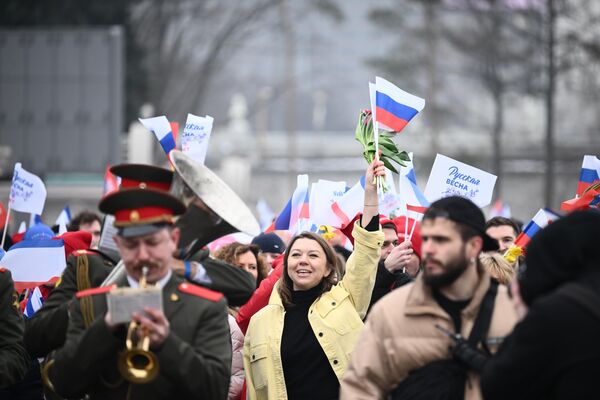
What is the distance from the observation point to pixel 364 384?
561 cm

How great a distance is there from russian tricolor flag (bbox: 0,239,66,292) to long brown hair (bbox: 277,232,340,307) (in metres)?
1.68

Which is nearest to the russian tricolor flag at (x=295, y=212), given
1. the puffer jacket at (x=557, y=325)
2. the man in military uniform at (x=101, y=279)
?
the man in military uniform at (x=101, y=279)

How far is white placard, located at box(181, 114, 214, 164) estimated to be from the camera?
7570 millimetres

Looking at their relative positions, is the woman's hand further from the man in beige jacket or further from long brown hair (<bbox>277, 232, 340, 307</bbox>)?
the man in beige jacket

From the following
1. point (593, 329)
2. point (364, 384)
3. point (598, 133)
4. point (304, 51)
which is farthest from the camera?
point (304, 51)

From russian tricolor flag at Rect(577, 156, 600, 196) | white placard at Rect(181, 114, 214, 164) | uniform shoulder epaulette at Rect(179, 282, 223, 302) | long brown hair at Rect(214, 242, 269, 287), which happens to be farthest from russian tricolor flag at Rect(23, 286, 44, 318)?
russian tricolor flag at Rect(577, 156, 600, 196)

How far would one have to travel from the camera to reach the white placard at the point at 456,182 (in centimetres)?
885

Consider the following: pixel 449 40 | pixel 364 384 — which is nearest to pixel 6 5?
pixel 449 40

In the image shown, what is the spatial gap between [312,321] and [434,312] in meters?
1.92

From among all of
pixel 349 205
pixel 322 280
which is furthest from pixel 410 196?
pixel 322 280

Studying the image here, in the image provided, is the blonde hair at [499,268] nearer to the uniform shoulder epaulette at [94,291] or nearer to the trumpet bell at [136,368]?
the uniform shoulder epaulette at [94,291]

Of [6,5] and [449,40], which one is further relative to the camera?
[449,40]

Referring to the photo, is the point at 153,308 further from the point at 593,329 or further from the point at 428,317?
the point at 593,329

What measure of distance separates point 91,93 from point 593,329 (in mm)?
17891
